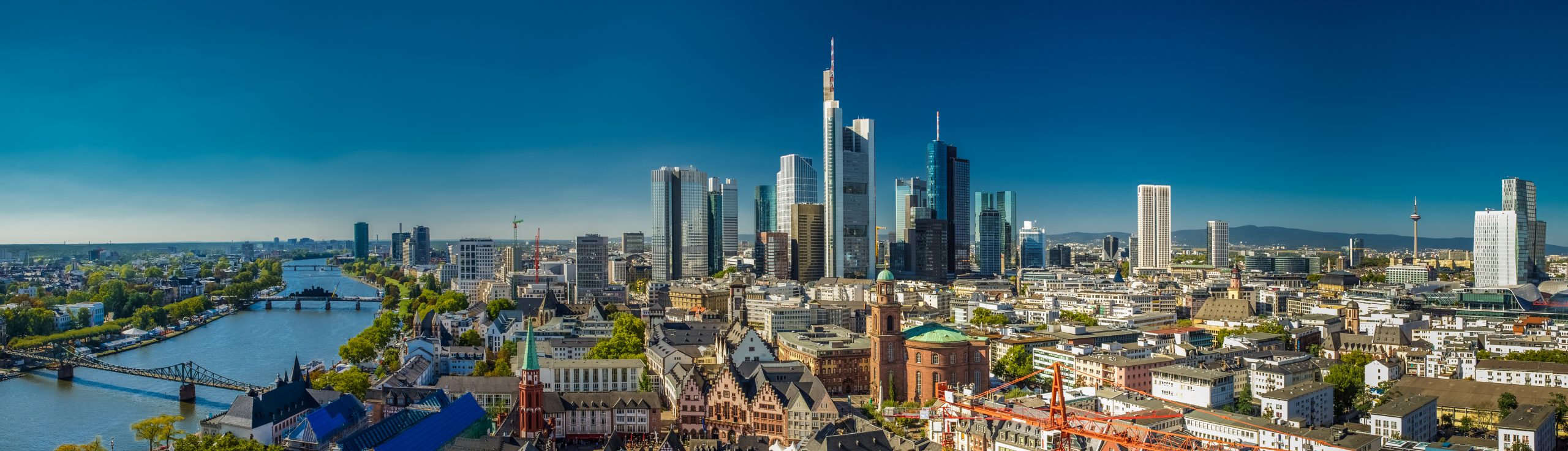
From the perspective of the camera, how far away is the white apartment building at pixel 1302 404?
2627 centimetres

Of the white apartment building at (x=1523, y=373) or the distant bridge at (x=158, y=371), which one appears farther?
the distant bridge at (x=158, y=371)

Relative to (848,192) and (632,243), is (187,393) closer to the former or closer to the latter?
(848,192)

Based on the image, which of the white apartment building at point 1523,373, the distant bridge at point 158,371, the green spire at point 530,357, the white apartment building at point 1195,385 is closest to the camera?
the green spire at point 530,357

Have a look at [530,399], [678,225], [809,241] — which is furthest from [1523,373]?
[678,225]

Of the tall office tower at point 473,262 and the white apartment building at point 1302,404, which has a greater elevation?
the tall office tower at point 473,262

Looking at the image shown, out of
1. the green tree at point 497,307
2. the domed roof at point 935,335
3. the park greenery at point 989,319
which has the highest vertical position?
the domed roof at point 935,335

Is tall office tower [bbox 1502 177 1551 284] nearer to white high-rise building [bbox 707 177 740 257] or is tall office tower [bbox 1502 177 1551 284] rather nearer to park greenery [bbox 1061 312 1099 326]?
park greenery [bbox 1061 312 1099 326]

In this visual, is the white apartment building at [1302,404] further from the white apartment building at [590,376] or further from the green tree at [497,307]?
the green tree at [497,307]

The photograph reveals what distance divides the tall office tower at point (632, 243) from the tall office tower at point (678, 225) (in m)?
32.5

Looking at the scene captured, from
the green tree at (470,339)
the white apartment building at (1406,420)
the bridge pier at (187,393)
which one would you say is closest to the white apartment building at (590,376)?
the green tree at (470,339)

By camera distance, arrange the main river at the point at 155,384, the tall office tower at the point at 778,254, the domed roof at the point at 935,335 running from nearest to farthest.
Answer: the main river at the point at 155,384 → the domed roof at the point at 935,335 → the tall office tower at the point at 778,254

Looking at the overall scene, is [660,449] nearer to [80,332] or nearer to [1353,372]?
[1353,372]

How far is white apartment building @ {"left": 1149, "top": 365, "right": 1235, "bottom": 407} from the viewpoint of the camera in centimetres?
2922

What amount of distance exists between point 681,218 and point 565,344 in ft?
176
